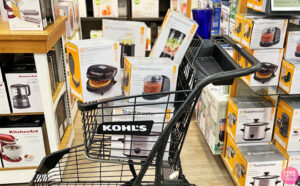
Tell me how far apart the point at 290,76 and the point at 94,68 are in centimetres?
114

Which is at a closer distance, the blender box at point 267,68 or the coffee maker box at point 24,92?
the blender box at point 267,68

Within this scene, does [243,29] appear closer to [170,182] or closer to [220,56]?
[220,56]

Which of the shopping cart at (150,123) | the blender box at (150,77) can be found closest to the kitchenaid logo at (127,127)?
the shopping cart at (150,123)

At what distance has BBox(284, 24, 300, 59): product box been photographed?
169 cm

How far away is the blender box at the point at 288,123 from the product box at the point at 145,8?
193 cm

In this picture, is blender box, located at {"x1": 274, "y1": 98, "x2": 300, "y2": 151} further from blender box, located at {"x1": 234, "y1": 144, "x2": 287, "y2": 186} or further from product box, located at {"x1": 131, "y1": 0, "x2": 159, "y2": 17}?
product box, located at {"x1": 131, "y1": 0, "x2": 159, "y2": 17}

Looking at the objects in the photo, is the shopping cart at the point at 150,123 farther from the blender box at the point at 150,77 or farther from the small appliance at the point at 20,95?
the small appliance at the point at 20,95

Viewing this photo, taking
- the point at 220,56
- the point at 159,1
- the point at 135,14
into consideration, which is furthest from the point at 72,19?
the point at 220,56

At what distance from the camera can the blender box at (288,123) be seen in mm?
1755

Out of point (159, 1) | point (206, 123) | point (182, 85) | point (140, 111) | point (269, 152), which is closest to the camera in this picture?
point (140, 111)

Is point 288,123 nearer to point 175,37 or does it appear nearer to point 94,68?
point 175,37

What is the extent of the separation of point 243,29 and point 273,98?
0.49 metres

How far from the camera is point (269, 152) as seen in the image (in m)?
1.91

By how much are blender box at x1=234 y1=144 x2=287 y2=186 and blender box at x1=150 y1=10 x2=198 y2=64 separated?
0.92 metres
